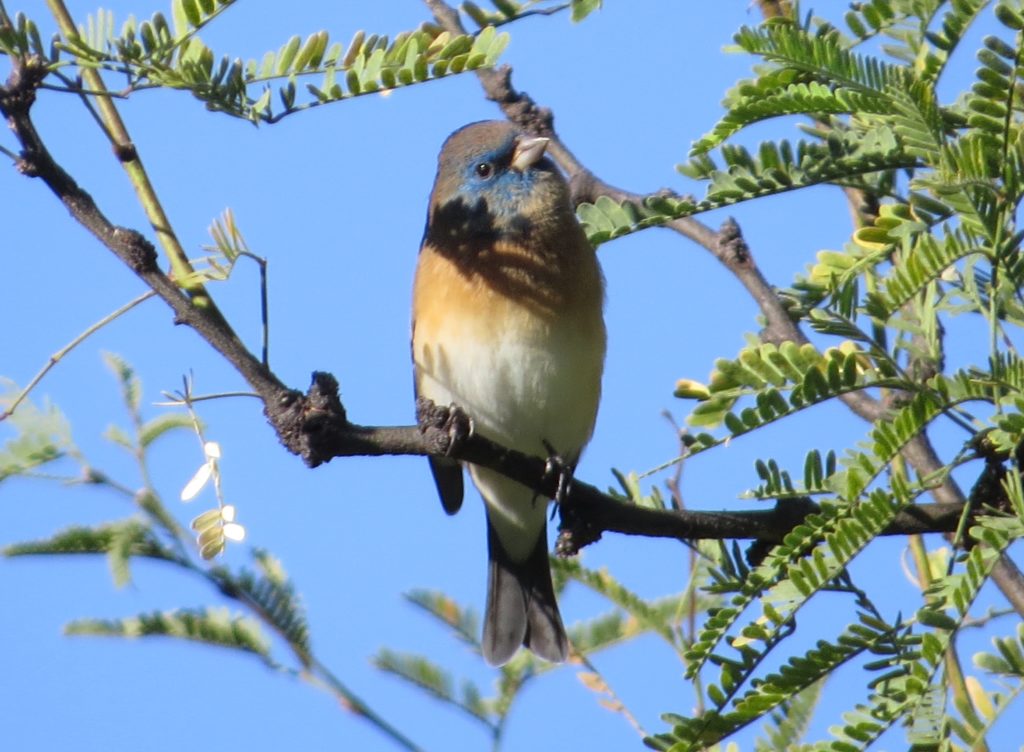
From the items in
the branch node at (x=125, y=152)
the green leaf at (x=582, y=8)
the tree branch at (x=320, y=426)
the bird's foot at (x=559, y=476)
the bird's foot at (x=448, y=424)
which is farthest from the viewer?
the bird's foot at (x=559, y=476)

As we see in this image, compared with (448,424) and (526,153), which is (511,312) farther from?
(448,424)

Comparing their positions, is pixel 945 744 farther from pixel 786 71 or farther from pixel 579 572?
pixel 579 572

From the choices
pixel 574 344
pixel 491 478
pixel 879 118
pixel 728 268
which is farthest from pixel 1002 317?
pixel 491 478

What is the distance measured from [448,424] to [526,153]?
2.22 metres

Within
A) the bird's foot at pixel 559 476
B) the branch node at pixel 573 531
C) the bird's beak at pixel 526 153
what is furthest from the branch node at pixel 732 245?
the bird's beak at pixel 526 153

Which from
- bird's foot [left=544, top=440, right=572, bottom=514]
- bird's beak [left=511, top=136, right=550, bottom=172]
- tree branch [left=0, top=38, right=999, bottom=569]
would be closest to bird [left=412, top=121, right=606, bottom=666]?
bird's beak [left=511, top=136, right=550, bottom=172]

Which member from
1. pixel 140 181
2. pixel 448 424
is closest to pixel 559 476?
pixel 448 424

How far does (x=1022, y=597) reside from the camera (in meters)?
2.40

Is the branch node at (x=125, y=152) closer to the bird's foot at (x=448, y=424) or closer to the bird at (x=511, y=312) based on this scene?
the bird's foot at (x=448, y=424)

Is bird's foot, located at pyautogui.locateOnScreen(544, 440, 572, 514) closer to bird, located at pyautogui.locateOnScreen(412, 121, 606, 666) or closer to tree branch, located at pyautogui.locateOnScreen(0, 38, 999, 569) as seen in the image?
tree branch, located at pyautogui.locateOnScreen(0, 38, 999, 569)

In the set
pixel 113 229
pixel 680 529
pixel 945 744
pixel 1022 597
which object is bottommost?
pixel 945 744

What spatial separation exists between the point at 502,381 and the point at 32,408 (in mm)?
1489

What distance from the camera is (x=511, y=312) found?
4.07 m

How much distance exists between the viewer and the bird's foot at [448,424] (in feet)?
7.67
